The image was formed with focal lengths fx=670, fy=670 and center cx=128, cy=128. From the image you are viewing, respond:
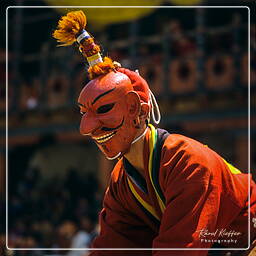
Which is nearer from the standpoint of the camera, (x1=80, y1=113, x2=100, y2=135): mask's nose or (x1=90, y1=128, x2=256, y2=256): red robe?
(x1=90, y1=128, x2=256, y2=256): red robe

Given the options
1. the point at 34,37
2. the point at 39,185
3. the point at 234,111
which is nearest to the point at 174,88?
the point at 234,111

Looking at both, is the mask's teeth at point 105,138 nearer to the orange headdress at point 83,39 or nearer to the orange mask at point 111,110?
the orange mask at point 111,110

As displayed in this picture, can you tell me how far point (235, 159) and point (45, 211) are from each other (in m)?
2.16

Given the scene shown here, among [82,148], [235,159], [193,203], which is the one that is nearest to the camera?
[193,203]

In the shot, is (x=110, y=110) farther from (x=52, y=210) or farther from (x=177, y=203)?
(x=52, y=210)

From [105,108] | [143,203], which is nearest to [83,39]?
[105,108]

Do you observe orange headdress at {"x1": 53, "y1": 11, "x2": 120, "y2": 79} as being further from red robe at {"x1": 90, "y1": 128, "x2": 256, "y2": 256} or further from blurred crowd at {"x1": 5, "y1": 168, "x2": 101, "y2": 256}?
blurred crowd at {"x1": 5, "y1": 168, "x2": 101, "y2": 256}

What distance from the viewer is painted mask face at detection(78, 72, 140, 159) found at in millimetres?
2291

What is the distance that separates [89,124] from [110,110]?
9cm

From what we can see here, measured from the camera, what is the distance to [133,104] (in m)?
2.33

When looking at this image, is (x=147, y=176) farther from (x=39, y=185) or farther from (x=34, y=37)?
(x=39, y=185)

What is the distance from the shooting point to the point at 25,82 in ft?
23.1

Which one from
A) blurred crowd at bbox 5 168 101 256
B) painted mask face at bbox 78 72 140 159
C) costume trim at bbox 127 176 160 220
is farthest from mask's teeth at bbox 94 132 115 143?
blurred crowd at bbox 5 168 101 256

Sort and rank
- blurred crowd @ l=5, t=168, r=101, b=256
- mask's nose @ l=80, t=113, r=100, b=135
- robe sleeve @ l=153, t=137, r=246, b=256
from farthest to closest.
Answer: blurred crowd @ l=5, t=168, r=101, b=256, mask's nose @ l=80, t=113, r=100, b=135, robe sleeve @ l=153, t=137, r=246, b=256
